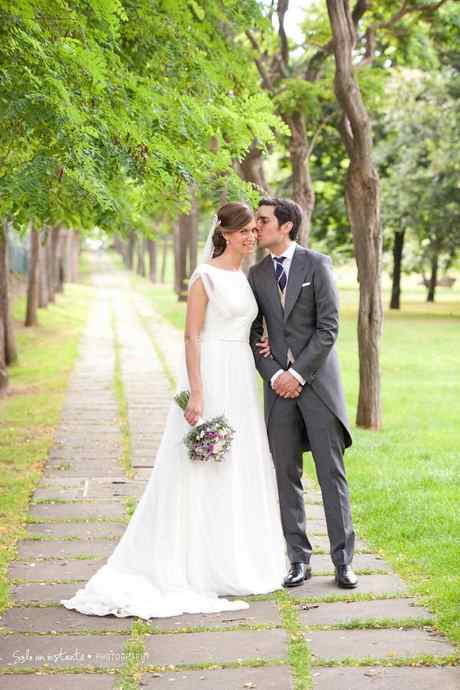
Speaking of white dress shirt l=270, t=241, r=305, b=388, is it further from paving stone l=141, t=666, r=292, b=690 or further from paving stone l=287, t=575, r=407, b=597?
paving stone l=141, t=666, r=292, b=690

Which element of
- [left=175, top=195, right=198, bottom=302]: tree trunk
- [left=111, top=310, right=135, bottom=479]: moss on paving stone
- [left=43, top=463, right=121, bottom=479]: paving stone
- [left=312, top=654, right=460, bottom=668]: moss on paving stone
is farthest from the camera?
[left=175, top=195, right=198, bottom=302]: tree trunk

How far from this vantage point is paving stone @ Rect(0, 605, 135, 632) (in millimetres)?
5200

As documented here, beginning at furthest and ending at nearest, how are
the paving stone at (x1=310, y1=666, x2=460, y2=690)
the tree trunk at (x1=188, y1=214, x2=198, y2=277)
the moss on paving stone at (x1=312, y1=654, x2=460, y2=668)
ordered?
the tree trunk at (x1=188, y1=214, x2=198, y2=277) → the moss on paving stone at (x1=312, y1=654, x2=460, y2=668) → the paving stone at (x1=310, y1=666, x2=460, y2=690)

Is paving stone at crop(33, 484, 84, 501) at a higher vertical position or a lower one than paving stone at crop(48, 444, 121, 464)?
higher

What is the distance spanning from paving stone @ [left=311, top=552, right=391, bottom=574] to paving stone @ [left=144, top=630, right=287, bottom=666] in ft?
4.30

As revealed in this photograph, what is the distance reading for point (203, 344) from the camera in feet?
20.0

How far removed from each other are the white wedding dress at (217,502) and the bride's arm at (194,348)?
0.05 meters

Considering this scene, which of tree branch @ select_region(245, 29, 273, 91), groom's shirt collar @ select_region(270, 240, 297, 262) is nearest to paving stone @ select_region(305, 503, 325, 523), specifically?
groom's shirt collar @ select_region(270, 240, 297, 262)

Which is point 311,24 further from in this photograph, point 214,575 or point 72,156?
point 214,575

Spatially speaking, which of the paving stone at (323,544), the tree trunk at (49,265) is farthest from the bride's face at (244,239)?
the tree trunk at (49,265)

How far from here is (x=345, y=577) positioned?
592cm

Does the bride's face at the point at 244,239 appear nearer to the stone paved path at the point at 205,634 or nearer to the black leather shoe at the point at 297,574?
the black leather shoe at the point at 297,574

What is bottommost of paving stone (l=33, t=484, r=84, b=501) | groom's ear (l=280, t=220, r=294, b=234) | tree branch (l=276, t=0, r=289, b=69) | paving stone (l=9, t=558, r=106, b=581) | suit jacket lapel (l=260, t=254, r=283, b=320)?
paving stone (l=33, t=484, r=84, b=501)

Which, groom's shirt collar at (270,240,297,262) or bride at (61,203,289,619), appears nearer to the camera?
bride at (61,203,289,619)
